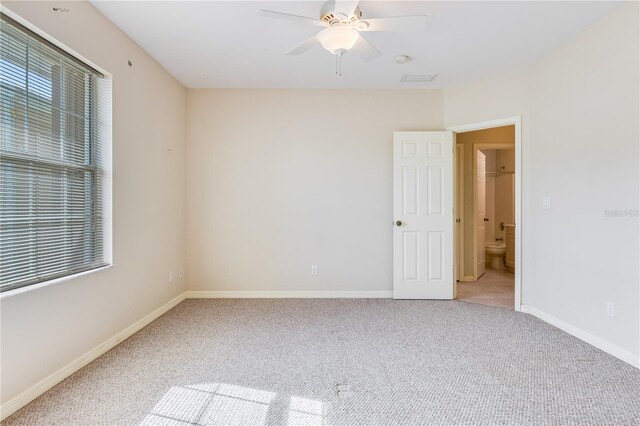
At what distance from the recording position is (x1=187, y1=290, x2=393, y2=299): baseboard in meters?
3.69

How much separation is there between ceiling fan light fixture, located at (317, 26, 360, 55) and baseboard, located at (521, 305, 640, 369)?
10.0 ft

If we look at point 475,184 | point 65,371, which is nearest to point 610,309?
point 475,184

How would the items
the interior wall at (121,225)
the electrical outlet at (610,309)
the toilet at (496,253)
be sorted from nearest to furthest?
the interior wall at (121,225) < the electrical outlet at (610,309) < the toilet at (496,253)

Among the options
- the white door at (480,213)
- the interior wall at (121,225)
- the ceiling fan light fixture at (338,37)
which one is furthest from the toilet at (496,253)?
the interior wall at (121,225)

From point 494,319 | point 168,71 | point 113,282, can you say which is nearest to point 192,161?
point 168,71

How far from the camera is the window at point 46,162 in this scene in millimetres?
1670

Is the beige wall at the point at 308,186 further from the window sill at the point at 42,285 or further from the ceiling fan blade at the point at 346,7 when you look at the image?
the ceiling fan blade at the point at 346,7

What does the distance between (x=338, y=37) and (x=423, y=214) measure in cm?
232

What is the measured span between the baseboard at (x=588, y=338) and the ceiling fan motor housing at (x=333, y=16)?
3.14 metres

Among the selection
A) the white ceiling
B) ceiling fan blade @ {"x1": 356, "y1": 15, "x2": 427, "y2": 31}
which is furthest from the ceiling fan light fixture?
the white ceiling

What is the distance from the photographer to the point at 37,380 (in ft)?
5.82

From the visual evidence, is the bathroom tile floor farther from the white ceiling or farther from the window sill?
the window sill

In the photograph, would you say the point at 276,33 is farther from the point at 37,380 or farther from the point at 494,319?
the point at 494,319

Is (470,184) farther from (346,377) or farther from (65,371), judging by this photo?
(65,371)
